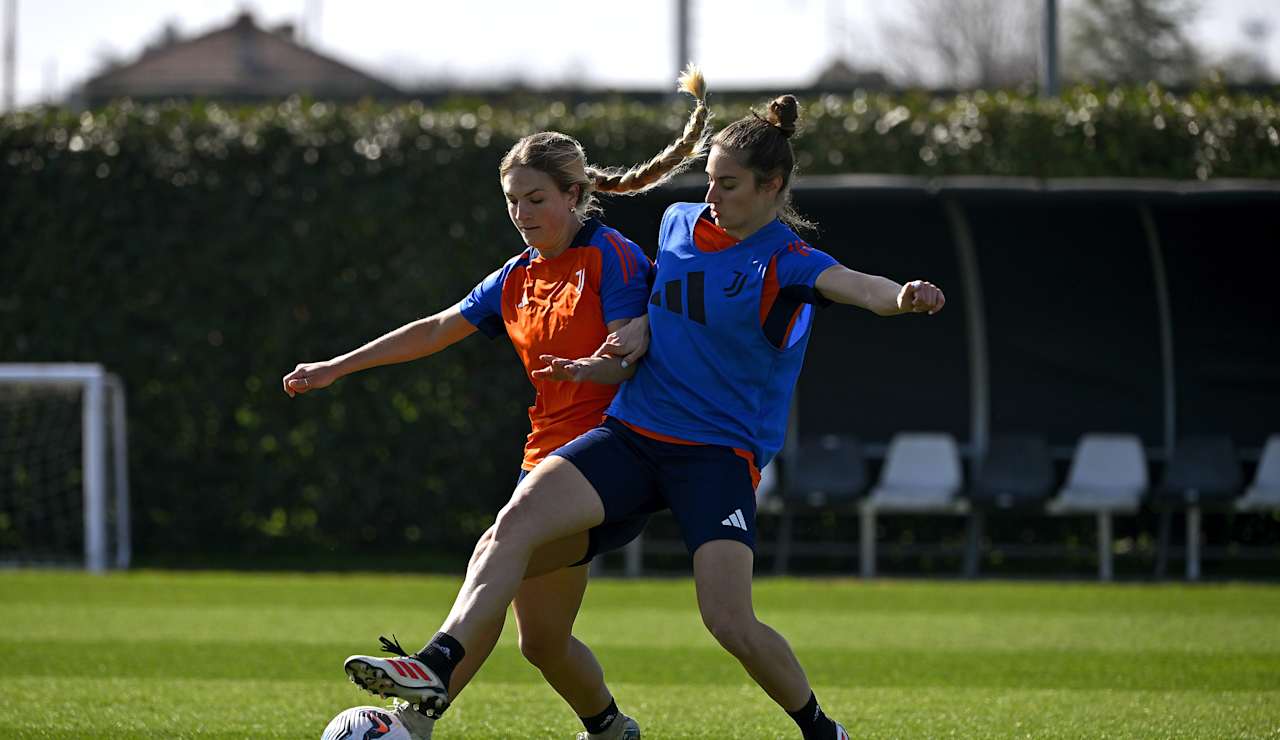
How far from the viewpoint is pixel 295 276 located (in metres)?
14.1

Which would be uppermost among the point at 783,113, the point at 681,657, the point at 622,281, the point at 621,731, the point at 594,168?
the point at 783,113

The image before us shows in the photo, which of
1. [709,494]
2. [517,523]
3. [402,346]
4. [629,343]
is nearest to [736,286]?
[629,343]

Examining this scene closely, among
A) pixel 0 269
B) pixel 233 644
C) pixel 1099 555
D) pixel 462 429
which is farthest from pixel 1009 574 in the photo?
pixel 0 269

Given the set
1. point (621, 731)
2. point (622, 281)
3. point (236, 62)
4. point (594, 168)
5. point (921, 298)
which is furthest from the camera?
point (236, 62)

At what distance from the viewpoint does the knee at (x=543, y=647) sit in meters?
5.23

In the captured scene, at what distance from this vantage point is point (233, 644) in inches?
351

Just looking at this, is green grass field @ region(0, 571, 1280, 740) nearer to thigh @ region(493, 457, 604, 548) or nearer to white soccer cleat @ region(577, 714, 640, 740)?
white soccer cleat @ region(577, 714, 640, 740)

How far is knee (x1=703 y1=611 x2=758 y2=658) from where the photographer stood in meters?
4.76

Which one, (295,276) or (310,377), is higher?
(295,276)

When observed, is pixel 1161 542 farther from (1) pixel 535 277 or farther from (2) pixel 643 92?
(1) pixel 535 277

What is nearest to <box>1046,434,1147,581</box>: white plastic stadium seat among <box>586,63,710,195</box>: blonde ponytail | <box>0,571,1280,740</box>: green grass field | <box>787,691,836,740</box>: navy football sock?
<box>0,571,1280,740</box>: green grass field

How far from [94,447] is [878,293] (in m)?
10.2

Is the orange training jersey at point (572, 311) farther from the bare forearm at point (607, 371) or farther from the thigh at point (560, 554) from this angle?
the thigh at point (560, 554)

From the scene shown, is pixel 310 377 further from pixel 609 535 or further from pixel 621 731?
pixel 621 731
